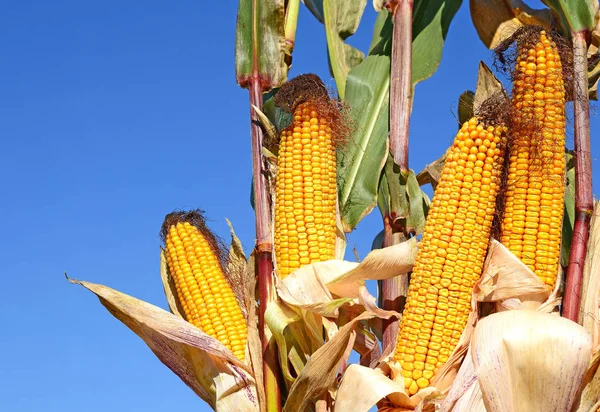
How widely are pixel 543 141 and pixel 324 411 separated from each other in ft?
5.11

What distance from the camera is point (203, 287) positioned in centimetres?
Answer: 431

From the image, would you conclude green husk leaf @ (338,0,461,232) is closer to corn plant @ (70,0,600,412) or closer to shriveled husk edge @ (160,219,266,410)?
corn plant @ (70,0,600,412)

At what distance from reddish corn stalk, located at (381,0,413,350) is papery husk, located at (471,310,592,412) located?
0.87 metres

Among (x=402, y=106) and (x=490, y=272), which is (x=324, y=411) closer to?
(x=490, y=272)

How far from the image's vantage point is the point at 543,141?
12.5ft

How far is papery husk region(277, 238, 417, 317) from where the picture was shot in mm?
3840

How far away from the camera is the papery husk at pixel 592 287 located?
379cm

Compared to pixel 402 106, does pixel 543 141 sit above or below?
below

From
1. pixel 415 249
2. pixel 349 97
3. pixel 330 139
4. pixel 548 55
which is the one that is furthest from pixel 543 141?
pixel 349 97

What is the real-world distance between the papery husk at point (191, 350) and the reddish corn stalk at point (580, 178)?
1.57 meters

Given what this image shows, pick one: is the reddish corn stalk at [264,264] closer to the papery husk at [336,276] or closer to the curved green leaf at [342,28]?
the papery husk at [336,276]

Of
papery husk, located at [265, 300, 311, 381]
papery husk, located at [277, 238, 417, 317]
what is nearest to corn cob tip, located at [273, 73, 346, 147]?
papery husk, located at [277, 238, 417, 317]

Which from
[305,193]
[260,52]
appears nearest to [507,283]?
[305,193]

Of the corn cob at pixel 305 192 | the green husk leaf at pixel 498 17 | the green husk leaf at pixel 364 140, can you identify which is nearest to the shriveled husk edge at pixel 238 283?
the corn cob at pixel 305 192
